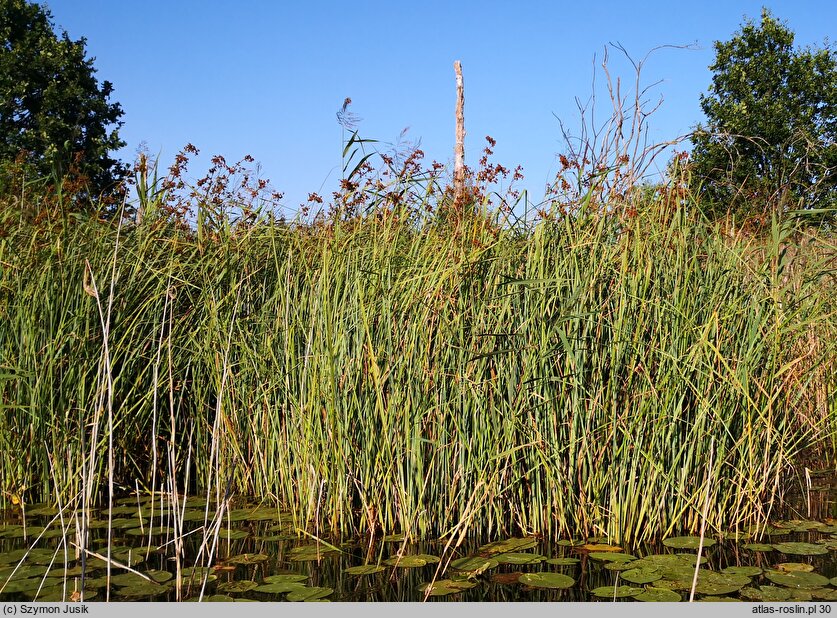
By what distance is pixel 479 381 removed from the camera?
3203mm

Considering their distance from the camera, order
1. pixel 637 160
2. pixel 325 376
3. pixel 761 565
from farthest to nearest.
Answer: pixel 637 160
pixel 325 376
pixel 761 565

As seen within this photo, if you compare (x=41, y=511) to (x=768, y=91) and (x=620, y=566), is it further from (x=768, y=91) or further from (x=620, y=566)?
(x=768, y=91)

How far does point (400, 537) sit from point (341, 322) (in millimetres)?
984

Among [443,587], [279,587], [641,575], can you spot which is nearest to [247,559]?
[279,587]

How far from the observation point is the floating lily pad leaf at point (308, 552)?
2.99 m

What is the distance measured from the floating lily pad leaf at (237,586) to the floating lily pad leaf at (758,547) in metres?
2.02

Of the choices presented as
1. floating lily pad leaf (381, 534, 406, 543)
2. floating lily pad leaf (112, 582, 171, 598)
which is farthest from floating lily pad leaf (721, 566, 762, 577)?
floating lily pad leaf (112, 582, 171, 598)

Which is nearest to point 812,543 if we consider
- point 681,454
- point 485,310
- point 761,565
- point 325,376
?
point 761,565

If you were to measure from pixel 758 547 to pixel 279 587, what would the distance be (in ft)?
6.47

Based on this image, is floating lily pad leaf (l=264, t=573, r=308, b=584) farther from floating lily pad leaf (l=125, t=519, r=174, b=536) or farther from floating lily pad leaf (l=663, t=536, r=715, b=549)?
floating lily pad leaf (l=663, t=536, r=715, b=549)

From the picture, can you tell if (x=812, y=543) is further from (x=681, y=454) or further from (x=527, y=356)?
(x=527, y=356)

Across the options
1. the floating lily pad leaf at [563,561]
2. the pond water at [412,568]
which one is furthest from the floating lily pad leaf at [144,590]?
the floating lily pad leaf at [563,561]

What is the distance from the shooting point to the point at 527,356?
10.5 ft

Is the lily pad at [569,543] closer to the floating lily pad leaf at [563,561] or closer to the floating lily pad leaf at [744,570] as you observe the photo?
the floating lily pad leaf at [563,561]
